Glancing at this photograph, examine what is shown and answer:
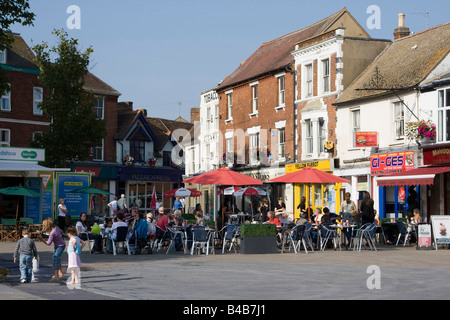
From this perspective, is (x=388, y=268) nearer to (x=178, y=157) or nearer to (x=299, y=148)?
(x=299, y=148)

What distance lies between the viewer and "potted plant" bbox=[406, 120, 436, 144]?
94.7 ft

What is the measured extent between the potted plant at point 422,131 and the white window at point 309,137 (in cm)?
941

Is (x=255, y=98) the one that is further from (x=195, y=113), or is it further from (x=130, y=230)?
(x=130, y=230)

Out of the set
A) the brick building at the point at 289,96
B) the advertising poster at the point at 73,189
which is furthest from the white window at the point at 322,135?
the advertising poster at the point at 73,189

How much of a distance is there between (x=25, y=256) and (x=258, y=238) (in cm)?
902

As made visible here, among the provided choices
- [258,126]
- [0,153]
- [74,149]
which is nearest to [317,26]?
[258,126]

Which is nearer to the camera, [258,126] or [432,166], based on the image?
[432,166]

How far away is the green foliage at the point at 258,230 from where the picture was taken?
870 inches

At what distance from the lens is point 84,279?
50.4ft

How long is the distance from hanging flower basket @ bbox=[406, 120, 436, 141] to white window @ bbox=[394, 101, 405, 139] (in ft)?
6.19

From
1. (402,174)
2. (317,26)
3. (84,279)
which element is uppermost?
(317,26)

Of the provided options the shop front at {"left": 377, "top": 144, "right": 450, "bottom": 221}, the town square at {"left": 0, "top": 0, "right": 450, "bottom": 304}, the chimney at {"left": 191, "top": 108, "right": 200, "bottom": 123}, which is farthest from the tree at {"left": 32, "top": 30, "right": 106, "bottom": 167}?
the chimney at {"left": 191, "top": 108, "right": 200, "bottom": 123}

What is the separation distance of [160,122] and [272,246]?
46208 mm

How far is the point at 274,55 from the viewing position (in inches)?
1822
